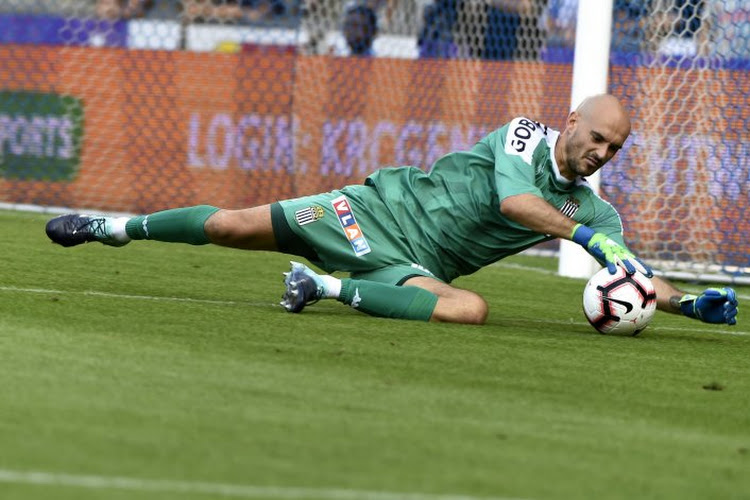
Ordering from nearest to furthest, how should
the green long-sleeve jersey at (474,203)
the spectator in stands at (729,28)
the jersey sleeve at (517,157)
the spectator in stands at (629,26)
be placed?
the jersey sleeve at (517,157), the green long-sleeve jersey at (474,203), the spectator in stands at (729,28), the spectator in stands at (629,26)

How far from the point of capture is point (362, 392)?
407 cm

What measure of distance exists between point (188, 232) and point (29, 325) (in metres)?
1.26

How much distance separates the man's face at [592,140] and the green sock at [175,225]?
1.50 meters

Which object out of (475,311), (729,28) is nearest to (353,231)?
(475,311)

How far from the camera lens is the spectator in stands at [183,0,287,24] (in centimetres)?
1204

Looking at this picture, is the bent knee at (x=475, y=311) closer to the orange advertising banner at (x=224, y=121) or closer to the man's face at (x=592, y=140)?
the man's face at (x=592, y=140)

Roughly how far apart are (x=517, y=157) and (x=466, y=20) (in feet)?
18.5

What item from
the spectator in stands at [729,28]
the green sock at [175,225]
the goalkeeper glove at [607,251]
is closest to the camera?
the goalkeeper glove at [607,251]

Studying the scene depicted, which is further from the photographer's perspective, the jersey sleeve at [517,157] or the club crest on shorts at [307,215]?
the club crest on shorts at [307,215]

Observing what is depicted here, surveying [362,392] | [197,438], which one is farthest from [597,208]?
[197,438]

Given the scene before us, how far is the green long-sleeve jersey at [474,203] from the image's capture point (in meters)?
5.92

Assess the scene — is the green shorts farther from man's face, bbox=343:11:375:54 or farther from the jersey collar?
man's face, bbox=343:11:375:54

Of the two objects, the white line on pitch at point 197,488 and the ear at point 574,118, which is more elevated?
the ear at point 574,118

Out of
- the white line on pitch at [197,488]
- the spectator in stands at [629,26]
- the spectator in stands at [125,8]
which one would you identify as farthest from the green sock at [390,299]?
the spectator in stands at [125,8]
